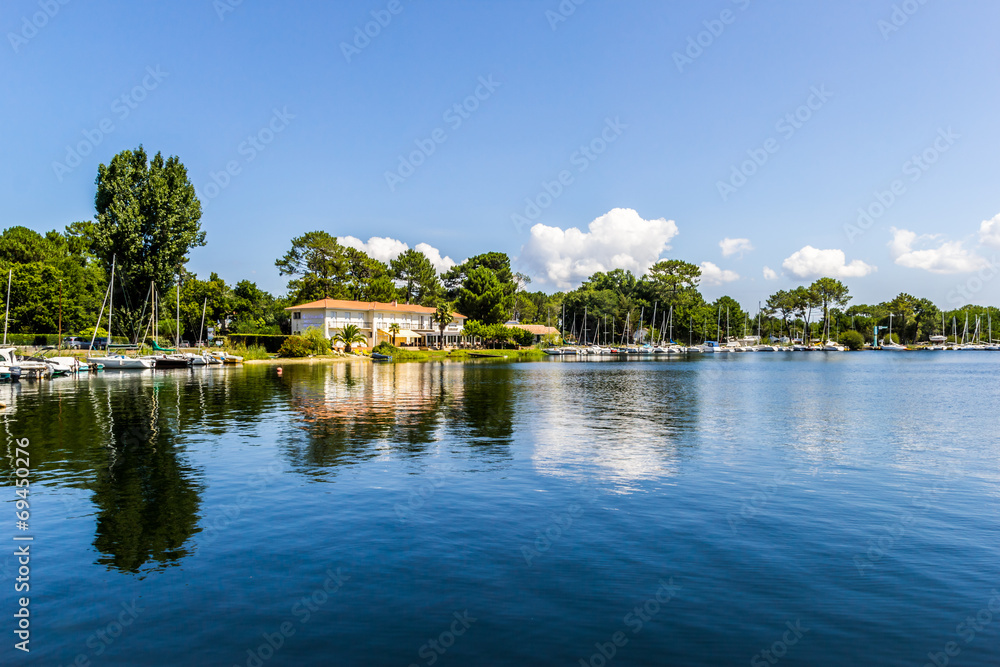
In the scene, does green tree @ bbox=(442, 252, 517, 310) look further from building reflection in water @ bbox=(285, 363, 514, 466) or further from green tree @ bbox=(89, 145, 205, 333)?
building reflection in water @ bbox=(285, 363, 514, 466)

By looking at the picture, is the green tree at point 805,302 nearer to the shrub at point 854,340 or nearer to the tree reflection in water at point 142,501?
the shrub at point 854,340

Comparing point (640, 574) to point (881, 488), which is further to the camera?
point (881, 488)

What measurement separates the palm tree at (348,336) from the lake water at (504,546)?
8205cm

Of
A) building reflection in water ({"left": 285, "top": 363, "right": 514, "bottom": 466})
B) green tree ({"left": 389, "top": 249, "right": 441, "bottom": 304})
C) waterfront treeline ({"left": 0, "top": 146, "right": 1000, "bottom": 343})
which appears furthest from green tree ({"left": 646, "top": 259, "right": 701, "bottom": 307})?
building reflection in water ({"left": 285, "top": 363, "right": 514, "bottom": 466})

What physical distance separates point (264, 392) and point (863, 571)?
41442 millimetres

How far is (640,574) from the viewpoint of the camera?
1095 cm

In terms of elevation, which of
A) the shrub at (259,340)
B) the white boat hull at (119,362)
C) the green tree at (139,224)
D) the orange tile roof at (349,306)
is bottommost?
the white boat hull at (119,362)

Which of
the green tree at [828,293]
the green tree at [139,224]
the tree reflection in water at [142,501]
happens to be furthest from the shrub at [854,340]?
the tree reflection in water at [142,501]

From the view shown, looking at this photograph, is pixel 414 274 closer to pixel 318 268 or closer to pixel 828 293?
pixel 318 268

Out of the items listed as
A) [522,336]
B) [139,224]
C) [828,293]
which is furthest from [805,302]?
[139,224]

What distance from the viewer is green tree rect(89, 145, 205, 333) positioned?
224 feet

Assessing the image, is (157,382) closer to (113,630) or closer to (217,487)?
(217,487)

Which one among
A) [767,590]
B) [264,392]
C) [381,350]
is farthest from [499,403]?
[381,350]

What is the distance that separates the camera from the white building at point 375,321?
11469 cm
